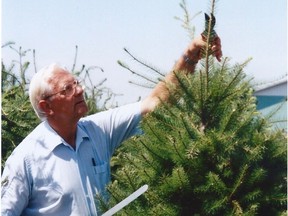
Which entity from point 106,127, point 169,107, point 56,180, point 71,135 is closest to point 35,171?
point 56,180

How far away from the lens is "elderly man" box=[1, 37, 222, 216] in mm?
2877

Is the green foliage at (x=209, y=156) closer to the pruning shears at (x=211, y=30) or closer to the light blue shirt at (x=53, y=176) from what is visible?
the pruning shears at (x=211, y=30)

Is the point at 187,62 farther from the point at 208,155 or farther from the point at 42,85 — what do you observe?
the point at 42,85

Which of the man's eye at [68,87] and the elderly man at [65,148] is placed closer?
the elderly man at [65,148]

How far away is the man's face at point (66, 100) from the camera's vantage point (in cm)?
305

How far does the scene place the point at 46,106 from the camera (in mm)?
3125

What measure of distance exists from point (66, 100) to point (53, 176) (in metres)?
0.46

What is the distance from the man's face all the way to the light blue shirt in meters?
0.11

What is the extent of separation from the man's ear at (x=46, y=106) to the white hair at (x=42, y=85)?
0.03 meters

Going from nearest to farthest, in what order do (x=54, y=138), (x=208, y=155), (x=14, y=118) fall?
(x=208, y=155)
(x=54, y=138)
(x=14, y=118)

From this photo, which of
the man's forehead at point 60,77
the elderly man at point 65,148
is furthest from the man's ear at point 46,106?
the man's forehead at point 60,77

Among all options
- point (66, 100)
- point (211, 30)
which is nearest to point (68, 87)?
point (66, 100)

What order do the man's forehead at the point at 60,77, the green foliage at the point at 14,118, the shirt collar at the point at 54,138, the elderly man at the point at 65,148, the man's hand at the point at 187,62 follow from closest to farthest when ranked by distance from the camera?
the man's hand at the point at 187,62 < the elderly man at the point at 65,148 < the shirt collar at the point at 54,138 < the man's forehead at the point at 60,77 < the green foliage at the point at 14,118

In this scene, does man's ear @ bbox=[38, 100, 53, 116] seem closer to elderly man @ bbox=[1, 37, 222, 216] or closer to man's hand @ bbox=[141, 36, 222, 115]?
elderly man @ bbox=[1, 37, 222, 216]
